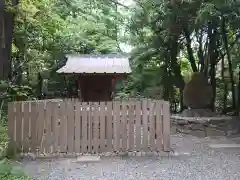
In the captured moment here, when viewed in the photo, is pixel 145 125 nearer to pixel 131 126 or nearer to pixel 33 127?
pixel 131 126

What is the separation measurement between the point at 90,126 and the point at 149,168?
1.76 metres

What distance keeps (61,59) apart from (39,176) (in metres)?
16.0

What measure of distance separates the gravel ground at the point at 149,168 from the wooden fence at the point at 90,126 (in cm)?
46

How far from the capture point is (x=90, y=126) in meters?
7.23

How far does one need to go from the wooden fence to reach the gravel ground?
0.46 metres

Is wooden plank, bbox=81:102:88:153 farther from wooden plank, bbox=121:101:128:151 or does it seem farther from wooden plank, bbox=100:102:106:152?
wooden plank, bbox=121:101:128:151

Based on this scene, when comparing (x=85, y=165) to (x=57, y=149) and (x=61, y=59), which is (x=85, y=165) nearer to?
(x=57, y=149)

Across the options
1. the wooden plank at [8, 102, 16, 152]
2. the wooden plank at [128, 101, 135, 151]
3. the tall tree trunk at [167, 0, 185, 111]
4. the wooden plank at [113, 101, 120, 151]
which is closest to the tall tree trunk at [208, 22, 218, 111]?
the tall tree trunk at [167, 0, 185, 111]

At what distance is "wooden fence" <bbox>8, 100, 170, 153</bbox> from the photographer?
23.4 ft

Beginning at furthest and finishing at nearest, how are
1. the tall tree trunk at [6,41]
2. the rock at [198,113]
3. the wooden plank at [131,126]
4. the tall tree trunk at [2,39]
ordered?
the rock at [198,113] → the tall tree trunk at [6,41] → the tall tree trunk at [2,39] → the wooden plank at [131,126]

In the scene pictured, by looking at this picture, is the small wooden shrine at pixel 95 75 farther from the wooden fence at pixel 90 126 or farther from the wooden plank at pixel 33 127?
the wooden plank at pixel 33 127

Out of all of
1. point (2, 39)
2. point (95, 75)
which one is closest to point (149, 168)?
point (95, 75)

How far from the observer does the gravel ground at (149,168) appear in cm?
540

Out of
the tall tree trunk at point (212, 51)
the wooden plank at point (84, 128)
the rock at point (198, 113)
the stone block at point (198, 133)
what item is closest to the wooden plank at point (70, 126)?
the wooden plank at point (84, 128)
